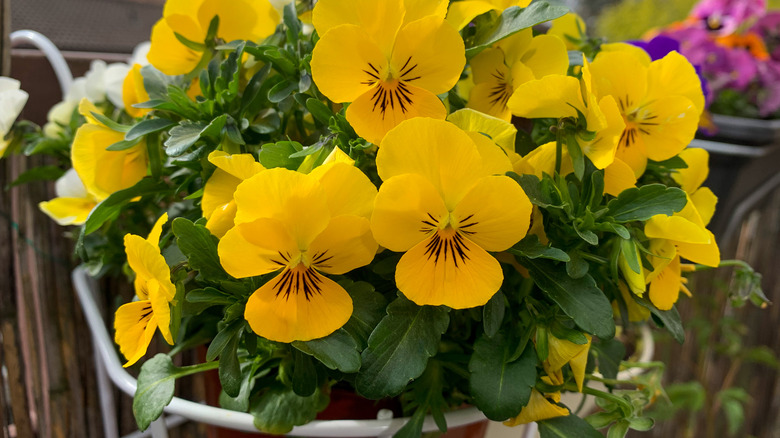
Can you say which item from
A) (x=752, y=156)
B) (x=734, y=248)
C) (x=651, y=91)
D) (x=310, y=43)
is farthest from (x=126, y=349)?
(x=734, y=248)

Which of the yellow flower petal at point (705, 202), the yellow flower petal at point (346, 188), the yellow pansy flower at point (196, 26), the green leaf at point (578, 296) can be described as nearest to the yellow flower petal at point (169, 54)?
the yellow pansy flower at point (196, 26)

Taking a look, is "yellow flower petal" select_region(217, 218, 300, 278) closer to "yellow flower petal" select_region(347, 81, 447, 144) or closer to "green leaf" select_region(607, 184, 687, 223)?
"yellow flower petal" select_region(347, 81, 447, 144)

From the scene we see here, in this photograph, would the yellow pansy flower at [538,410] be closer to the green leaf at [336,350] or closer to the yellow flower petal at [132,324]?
the green leaf at [336,350]

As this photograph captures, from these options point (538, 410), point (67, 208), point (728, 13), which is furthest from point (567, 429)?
point (728, 13)

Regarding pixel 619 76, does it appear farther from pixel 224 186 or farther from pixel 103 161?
pixel 103 161


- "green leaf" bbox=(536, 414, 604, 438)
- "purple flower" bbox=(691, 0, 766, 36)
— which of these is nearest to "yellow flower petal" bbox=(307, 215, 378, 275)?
"green leaf" bbox=(536, 414, 604, 438)

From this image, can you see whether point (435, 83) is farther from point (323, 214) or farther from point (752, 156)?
point (752, 156)
